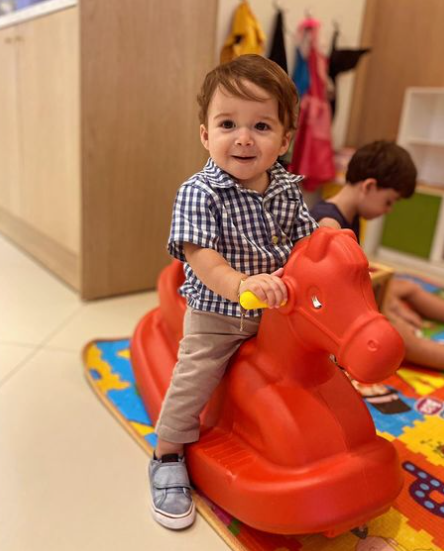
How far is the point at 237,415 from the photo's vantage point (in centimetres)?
83

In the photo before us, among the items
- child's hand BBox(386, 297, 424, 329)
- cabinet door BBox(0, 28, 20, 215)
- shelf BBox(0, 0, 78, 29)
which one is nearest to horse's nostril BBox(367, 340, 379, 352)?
child's hand BBox(386, 297, 424, 329)

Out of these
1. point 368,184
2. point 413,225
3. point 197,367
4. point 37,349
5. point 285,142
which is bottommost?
point 37,349

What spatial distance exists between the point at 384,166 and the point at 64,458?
3.09 feet

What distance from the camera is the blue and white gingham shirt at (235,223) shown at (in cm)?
75

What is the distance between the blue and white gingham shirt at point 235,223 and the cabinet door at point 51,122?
89cm

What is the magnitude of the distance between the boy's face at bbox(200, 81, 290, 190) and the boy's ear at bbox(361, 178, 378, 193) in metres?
0.49

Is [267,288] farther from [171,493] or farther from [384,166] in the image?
[384,166]

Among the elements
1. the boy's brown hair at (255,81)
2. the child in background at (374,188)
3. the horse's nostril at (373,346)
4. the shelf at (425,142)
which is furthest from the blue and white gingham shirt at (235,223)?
the shelf at (425,142)

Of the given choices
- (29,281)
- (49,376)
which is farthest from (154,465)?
(29,281)

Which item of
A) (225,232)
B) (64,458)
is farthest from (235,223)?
(64,458)

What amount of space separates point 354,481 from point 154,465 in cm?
35

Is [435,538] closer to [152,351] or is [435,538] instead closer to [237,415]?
[237,415]

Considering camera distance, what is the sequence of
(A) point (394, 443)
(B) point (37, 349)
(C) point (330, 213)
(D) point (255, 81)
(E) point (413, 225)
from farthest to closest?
(E) point (413, 225) → (B) point (37, 349) → (C) point (330, 213) → (A) point (394, 443) → (D) point (255, 81)

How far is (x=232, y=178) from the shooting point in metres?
0.79
